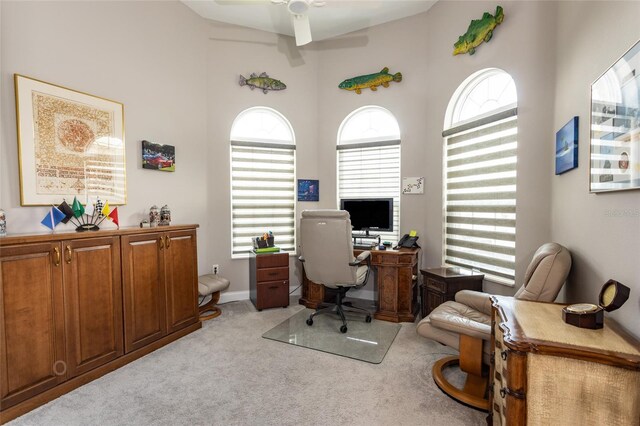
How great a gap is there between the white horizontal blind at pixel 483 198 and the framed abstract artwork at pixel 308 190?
5.98 ft

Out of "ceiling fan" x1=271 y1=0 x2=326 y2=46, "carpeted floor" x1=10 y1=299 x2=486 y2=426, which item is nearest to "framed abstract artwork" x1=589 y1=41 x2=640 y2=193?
"carpeted floor" x1=10 y1=299 x2=486 y2=426

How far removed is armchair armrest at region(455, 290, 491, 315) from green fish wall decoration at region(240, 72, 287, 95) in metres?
3.53

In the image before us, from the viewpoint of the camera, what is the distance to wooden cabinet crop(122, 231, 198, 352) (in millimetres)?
2492

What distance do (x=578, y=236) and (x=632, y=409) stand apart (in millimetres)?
1151

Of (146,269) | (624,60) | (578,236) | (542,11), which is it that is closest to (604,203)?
(578,236)

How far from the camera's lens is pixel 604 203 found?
61.0 inches

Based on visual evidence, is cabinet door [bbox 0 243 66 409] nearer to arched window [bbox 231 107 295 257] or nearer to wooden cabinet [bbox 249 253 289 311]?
wooden cabinet [bbox 249 253 289 311]

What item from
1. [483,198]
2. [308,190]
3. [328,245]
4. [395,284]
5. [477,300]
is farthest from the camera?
[308,190]

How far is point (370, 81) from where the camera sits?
13.1 feet

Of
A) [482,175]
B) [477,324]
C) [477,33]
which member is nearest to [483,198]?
[482,175]

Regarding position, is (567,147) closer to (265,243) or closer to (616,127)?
(616,127)

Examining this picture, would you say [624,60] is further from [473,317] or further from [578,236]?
[473,317]

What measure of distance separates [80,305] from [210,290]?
1.33 m

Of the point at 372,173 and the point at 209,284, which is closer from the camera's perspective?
the point at 209,284
